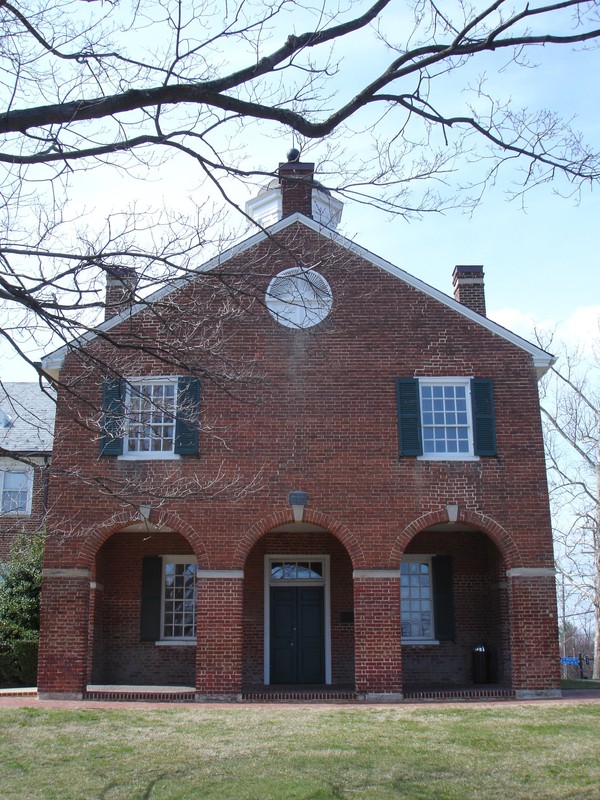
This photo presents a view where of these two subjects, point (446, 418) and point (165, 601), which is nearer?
point (446, 418)

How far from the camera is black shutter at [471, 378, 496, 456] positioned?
17031 millimetres

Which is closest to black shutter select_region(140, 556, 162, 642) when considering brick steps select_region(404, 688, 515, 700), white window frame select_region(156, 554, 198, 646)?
white window frame select_region(156, 554, 198, 646)

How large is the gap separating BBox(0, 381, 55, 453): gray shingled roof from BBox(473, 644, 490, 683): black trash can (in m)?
12.2

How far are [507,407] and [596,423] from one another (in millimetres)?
14029

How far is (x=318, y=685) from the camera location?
18109 mm

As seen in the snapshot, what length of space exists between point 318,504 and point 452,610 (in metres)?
4.11

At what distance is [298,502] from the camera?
16.6 meters

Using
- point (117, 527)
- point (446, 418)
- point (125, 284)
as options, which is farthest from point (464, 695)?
point (125, 284)

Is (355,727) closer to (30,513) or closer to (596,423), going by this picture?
(30,513)

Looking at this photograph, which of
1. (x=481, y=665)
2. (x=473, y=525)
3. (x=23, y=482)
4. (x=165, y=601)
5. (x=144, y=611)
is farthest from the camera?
(x=23, y=482)

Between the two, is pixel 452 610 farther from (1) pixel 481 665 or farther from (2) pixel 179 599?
(2) pixel 179 599

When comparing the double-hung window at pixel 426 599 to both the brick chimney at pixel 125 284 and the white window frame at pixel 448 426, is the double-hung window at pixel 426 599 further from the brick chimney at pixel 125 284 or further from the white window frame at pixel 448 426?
the brick chimney at pixel 125 284

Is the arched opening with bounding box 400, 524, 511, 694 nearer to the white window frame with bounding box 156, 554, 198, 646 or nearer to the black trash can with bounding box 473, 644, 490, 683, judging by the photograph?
the black trash can with bounding box 473, 644, 490, 683

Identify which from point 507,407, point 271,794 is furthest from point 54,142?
point 507,407
